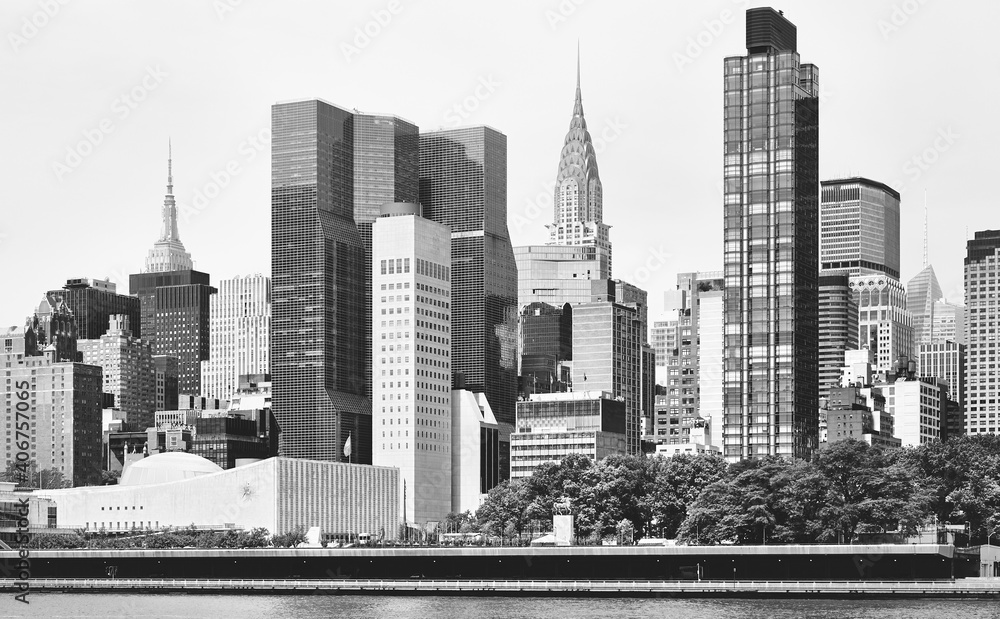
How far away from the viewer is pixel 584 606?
185 metres

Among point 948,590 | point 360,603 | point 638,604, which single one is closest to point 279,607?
point 360,603

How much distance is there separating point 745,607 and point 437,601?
37.1m

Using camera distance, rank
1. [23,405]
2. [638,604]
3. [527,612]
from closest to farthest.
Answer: [23,405] < [527,612] < [638,604]

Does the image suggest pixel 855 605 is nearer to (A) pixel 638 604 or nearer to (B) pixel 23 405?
(A) pixel 638 604

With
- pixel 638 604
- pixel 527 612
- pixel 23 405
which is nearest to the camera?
pixel 23 405

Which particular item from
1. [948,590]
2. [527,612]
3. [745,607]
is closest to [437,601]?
[527,612]

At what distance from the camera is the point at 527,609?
180250 mm

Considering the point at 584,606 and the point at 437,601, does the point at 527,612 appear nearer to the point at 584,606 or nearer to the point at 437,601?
the point at 584,606

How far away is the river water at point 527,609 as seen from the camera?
553 ft

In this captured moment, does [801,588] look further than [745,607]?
Yes

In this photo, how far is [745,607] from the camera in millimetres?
179250

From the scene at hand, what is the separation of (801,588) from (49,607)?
83.8m

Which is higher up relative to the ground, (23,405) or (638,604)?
(23,405)

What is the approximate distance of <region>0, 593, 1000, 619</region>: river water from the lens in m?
168
